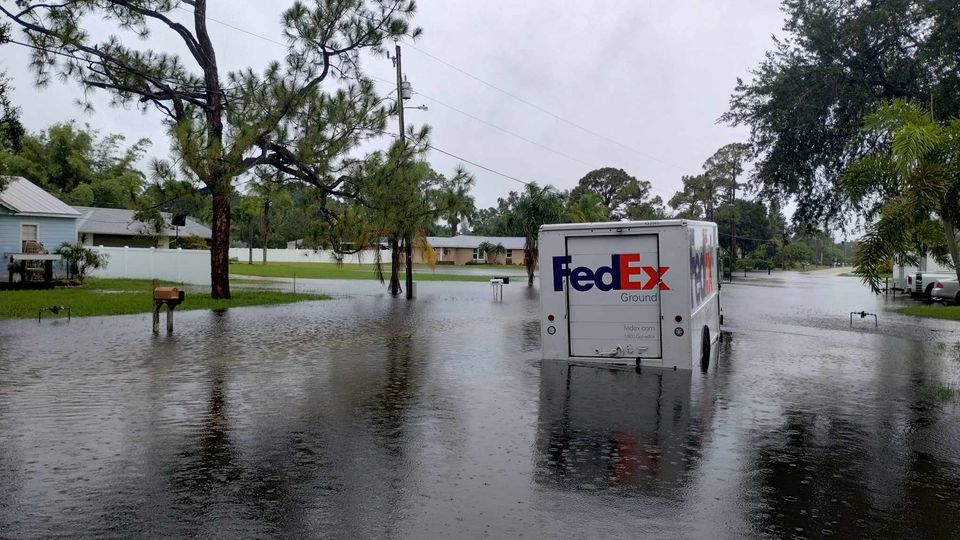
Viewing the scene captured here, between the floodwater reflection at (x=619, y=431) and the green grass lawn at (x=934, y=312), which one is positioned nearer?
the floodwater reflection at (x=619, y=431)

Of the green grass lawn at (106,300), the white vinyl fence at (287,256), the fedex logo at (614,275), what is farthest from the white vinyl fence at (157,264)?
the white vinyl fence at (287,256)

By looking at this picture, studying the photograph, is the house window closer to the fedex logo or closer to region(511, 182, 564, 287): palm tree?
region(511, 182, 564, 287): palm tree

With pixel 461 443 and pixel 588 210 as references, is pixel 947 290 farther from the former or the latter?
pixel 461 443

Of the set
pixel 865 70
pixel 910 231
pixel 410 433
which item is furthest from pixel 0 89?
pixel 865 70

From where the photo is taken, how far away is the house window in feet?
116

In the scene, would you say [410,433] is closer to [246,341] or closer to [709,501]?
[709,501]

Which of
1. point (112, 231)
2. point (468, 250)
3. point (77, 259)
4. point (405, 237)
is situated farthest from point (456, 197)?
point (468, 250)

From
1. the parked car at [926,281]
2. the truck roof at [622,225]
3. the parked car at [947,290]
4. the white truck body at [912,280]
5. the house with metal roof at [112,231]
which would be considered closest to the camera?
the truck roof at [622,225]

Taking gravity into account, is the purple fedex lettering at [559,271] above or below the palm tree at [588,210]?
below

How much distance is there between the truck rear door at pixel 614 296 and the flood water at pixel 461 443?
562 mm

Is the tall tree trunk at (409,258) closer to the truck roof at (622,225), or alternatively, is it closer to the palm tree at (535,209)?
the palm tree at (535,209)

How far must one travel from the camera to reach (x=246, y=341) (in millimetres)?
16219

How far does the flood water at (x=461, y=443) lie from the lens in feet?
17.8

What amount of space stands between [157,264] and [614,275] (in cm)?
3449
